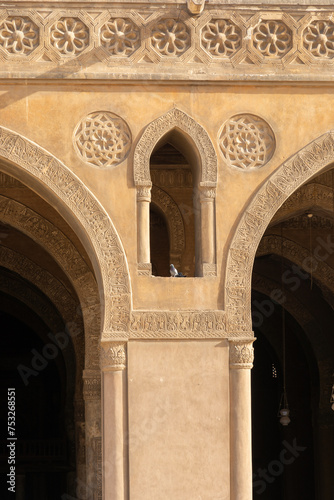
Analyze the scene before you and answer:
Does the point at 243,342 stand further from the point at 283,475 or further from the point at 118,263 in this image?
the point at 283,475

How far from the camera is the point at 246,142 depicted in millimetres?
9992

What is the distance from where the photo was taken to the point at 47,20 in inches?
388

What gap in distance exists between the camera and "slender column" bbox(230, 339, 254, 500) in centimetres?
951

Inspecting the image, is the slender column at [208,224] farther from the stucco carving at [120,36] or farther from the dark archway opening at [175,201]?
the dark archway opening at [175,201]

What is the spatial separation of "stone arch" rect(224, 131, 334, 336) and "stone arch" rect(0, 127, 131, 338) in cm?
93

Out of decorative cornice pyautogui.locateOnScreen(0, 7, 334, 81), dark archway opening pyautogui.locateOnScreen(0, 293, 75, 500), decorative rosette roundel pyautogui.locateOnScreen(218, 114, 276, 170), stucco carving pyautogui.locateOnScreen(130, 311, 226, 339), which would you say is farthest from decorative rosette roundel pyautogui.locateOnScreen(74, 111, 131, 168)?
dark archway opening pyautogui.locateOnScreen(0, 293, 75, 500)

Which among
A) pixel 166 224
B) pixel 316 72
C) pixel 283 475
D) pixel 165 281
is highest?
pixel 316 72

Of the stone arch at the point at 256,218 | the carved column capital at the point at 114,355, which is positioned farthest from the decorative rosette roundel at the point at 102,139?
the carved column capital at the point at 114,355

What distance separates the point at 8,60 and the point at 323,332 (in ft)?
22.8

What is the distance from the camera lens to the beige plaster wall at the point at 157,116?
9.71 m

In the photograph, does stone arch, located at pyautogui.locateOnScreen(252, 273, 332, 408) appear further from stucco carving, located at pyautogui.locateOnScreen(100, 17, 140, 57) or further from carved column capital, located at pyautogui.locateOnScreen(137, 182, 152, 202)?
stucco carving, located at pyautogui.locateOnScreen(100, 17, 140, 57)

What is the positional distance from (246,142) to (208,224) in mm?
826

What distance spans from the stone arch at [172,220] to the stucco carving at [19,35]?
2814 millimetres

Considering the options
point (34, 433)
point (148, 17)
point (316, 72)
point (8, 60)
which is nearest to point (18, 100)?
point (8, 60)
